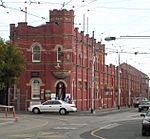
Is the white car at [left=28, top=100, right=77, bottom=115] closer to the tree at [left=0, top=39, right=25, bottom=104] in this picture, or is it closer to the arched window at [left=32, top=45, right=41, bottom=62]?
the tree at [left=0, top=39, right=25, bottom=104]

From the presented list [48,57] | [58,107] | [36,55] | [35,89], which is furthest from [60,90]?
[58,107]

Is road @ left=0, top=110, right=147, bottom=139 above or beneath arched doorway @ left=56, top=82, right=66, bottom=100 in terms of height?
beneath

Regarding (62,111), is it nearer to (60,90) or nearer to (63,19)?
(60,90)

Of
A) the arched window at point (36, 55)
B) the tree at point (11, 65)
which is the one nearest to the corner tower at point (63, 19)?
the arched window at point (36, 55)

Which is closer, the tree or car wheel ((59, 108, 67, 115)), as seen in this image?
car wheel ((59, 108, 67, 115))

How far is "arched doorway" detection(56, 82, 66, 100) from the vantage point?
2309 inches

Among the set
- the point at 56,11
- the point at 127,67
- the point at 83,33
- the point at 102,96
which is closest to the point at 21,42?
the point at 56,11

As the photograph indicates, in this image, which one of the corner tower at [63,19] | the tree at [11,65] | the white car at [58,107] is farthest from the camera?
the corner tower at [63,19]

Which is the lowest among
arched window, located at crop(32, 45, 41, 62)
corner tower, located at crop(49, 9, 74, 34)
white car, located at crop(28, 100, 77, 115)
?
white car, located at crop(28, 100, 77, 115)

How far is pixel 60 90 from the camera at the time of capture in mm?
58969

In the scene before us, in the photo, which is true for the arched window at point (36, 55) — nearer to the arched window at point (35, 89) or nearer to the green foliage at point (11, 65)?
the arched window at point (35, 89)

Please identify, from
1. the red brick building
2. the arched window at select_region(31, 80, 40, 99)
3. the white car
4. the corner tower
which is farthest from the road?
the corner tower

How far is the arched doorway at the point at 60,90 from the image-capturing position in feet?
192

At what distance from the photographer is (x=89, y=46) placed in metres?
68.8
